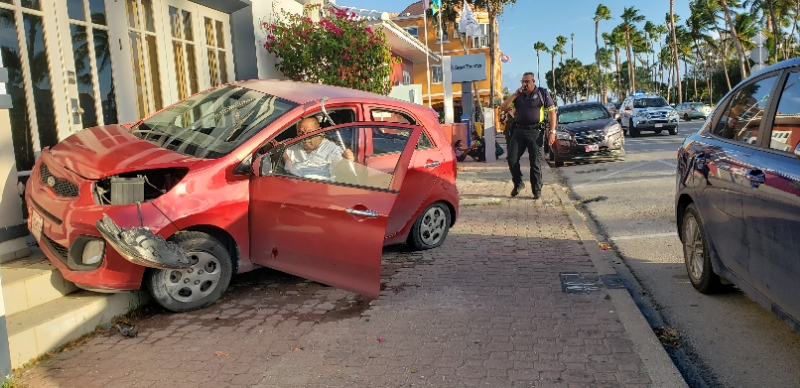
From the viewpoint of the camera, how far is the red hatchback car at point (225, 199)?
4574 mm

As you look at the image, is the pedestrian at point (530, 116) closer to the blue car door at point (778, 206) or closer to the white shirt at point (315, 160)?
the white shirt at point (315, 160)

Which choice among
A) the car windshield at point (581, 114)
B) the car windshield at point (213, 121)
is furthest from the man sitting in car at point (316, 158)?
the car windshield at point (581, 114)

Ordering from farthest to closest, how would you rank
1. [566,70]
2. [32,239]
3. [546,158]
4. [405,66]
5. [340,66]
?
[566,70] < [405,66] < [546,158] < [340,66] < [32,239]

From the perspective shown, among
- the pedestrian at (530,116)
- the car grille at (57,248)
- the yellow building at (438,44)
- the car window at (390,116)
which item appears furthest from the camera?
the yellow building at (438,44)

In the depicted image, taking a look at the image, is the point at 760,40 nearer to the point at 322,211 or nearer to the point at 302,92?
the point at 302,92

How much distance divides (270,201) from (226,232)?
1.33 ft

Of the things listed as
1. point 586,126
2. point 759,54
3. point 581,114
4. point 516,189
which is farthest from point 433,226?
point 759,54

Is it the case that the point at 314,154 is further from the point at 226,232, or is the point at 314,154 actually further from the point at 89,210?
the point at 89,210

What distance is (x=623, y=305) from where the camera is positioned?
16.3ft

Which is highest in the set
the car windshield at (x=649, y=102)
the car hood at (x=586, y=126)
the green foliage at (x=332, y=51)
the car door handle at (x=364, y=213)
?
the green foliage at (x=332, y=51)

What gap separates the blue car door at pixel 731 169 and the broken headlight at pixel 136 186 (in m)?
3.75

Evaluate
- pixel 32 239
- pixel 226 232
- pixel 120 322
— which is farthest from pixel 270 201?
pixel 32 239

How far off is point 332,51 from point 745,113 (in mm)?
7358

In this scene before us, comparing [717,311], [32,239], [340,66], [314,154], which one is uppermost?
[340,66]
